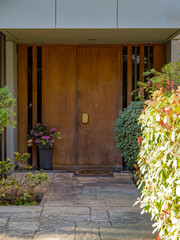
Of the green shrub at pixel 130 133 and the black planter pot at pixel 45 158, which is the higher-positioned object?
the green shrub at pixel 130 133

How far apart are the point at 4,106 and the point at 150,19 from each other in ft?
9.34

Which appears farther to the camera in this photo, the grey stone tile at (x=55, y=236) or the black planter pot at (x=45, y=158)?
the black planter pot at (x=45, y=158)

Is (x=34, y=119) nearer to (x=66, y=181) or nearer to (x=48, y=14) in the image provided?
(x=66, y=181)

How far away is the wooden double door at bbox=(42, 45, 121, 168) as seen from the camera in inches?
274

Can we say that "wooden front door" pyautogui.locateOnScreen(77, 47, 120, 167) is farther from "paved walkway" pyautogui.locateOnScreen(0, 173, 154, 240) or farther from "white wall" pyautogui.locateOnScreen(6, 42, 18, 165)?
"paved walkway" pyautogui.locateOnScreen(0, 173, 154, 240)

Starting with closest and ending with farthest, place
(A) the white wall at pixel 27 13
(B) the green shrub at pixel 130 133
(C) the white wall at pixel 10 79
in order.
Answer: (B) the green shrub at pixel 130 133, (A) the white wall at pixel 27 13, (C) the white wall at pixel 10 79

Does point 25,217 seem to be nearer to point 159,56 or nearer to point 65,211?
point 65,211

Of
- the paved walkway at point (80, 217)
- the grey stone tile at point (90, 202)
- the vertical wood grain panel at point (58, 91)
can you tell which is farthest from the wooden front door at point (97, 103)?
the grey stone tile at point (90, 202)

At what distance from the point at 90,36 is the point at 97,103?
1.48 metres

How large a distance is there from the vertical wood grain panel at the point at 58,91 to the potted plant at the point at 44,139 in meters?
0.23

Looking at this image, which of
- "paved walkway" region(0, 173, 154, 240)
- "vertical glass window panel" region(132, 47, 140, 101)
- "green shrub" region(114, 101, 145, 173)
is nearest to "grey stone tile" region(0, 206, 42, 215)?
"paved walkway" region(0, 173, 154, 240)

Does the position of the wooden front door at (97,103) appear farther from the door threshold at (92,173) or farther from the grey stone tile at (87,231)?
the grey stone tile at (87,231)

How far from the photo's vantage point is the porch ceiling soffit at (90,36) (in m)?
5.77

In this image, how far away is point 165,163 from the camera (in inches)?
91.0
